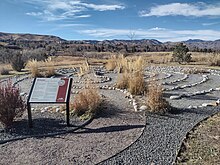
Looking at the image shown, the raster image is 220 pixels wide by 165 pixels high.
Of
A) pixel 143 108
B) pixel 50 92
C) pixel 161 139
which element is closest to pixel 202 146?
pixel 161 139

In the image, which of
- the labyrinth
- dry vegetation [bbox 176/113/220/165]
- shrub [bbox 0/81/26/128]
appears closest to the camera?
dry vegetation [bbox 176/113/220/165]

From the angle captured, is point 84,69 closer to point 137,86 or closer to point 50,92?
point 137,86

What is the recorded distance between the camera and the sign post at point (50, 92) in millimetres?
5840

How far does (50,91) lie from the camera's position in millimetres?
6004

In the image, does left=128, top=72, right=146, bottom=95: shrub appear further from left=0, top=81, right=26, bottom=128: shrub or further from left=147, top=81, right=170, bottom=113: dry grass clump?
left=0, top=81, right=26, bottom=128: shrub

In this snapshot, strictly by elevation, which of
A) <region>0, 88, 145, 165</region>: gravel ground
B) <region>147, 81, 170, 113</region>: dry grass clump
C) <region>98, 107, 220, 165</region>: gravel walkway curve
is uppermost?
<region>147, 81, 170, 113</region>: dry grass clump

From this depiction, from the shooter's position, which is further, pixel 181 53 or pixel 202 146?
pixel 181 53

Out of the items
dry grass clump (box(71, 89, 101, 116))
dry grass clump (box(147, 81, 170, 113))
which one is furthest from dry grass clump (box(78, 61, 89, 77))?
dry grass clump (box(147, 81, 170, 113))

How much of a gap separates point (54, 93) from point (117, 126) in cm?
144

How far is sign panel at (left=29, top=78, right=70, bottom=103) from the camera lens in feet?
19.2

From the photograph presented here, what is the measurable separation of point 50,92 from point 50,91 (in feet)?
0.09

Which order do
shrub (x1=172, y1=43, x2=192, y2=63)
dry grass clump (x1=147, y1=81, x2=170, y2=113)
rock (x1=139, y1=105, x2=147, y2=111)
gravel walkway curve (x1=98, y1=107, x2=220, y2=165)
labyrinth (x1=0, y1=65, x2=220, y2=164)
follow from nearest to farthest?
1. gravel walkway curve (x1=98, y1=107, x2=220, y2=165)
2. labyrinth (x1=0, y1=65, x2=220, y2=164)
3. dry grass clump (x1=147, y1=81, x2=170, y2=113)
4. rock (x1=139, y1=105, x2=147, y2=111)
5. shrub (x1=172, y1=43, x2=192, y2=63)

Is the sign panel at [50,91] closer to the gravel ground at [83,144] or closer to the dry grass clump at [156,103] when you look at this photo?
the gravel ground at [83,144]

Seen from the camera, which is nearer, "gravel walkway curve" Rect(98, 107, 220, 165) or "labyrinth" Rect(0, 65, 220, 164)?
"gravel walkway curve" Rect(98, 107, 220, 165)
